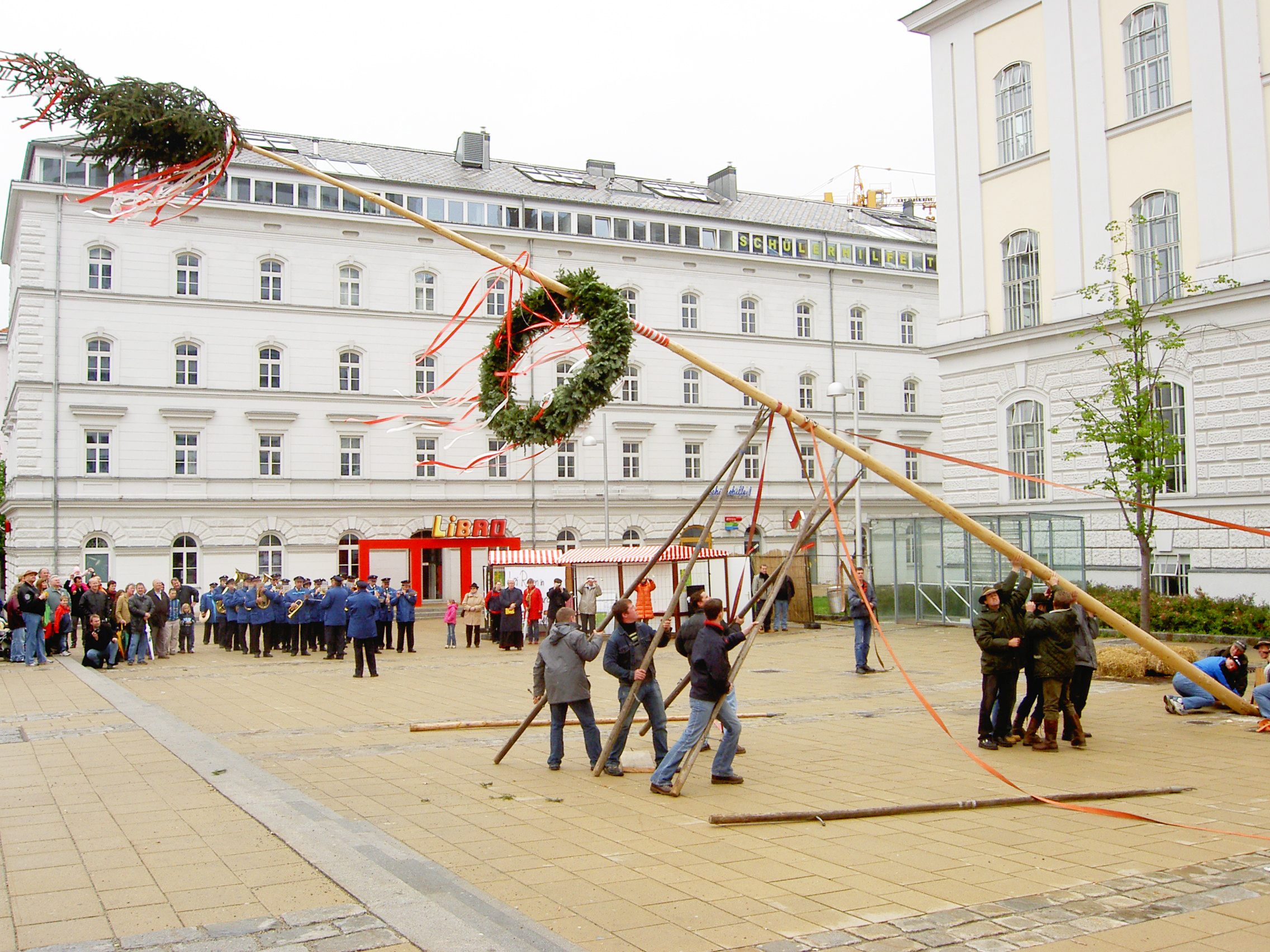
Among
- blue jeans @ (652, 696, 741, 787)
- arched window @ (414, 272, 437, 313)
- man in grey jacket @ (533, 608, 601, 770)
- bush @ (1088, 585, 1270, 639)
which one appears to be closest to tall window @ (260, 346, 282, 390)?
arched window @ (414, 272, 437, 313)

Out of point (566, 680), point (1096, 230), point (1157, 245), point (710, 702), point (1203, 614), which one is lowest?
point (1203, 614)

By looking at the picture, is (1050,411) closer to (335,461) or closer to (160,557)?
(335,461)

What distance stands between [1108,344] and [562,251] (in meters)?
26.4

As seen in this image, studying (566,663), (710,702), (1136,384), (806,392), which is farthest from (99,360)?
(710,702)

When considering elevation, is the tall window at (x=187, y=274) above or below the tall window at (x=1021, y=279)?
above

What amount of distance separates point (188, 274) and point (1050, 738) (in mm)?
38519

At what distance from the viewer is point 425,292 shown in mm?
46000

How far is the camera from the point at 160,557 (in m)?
40.3

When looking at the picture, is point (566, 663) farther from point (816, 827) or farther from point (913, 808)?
point (913, 808)

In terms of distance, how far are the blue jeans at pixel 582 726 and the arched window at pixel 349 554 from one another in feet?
109

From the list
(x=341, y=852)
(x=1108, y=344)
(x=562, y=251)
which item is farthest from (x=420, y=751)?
(x=562, y=251)

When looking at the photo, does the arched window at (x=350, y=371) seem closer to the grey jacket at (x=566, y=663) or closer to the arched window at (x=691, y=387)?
the arched window at (x=691, y=387)

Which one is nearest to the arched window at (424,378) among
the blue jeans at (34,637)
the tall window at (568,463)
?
the tall window at (568,463)

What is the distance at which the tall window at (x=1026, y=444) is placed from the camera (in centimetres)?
2880
